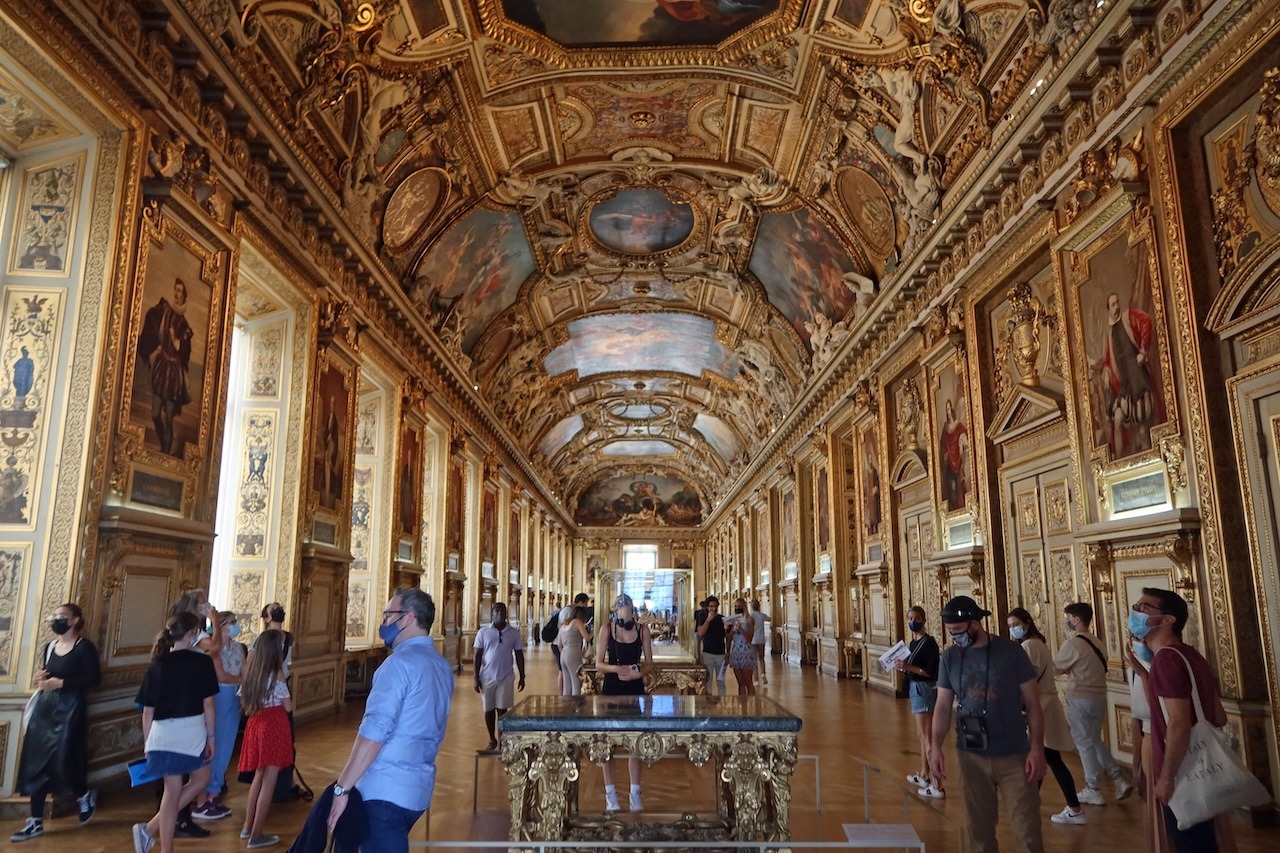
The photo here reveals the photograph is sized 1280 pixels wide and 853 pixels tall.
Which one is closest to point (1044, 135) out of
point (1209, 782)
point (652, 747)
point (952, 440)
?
point (952, 440)

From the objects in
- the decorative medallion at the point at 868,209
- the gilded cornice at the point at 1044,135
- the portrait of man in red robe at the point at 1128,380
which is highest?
the decorative medallion at the point at 868,209

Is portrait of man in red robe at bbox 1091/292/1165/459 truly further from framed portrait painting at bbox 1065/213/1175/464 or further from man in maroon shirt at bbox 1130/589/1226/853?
man in maroon shirt at bbox 1130/589/1226/853

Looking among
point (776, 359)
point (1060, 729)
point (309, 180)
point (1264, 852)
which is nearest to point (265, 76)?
point (309, 180)

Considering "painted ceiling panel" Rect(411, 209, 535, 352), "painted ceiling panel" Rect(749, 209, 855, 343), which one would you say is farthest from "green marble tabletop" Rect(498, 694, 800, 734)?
"painted ceiling panel" Rect(749, 209, 855, 343)

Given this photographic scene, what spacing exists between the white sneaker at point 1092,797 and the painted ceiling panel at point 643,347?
18.4 m

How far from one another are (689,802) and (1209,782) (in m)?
3.91

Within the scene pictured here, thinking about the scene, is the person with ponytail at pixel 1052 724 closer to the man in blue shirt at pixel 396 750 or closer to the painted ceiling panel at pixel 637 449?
the man in blue shirt at pixel 396 750

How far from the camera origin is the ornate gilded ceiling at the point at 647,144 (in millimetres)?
10344

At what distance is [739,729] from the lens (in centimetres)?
477

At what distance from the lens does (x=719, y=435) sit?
118 feet

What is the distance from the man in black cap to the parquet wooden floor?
0.78 feet

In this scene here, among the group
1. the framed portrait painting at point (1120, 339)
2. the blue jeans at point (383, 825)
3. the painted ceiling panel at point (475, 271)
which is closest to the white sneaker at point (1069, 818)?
the framed portrait painting at point (1120, 339)

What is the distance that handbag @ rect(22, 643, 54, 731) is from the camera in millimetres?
5852

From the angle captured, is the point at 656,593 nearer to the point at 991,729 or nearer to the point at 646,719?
the point at 646,719
